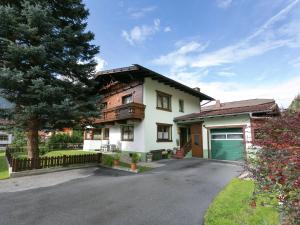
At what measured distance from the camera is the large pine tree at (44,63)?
8891mm

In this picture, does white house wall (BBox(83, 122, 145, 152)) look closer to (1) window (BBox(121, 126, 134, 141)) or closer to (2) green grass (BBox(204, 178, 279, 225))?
(1) window (BBox(121, 126, 134, 141))

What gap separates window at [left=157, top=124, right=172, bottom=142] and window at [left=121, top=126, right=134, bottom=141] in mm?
2390

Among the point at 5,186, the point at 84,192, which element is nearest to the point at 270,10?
the point at 84,192

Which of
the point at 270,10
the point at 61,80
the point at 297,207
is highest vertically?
the point at 270,10

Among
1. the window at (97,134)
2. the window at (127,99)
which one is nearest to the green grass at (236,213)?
the window at (127,99)

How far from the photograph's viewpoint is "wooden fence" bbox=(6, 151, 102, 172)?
9.20 m

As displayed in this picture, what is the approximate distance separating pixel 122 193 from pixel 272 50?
14.8 metres

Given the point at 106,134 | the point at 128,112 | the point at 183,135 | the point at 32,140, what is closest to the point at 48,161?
the point at 32,140

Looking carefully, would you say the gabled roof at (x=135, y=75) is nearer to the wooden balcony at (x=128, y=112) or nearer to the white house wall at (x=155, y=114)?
the white house wall at (x=155, y=114)

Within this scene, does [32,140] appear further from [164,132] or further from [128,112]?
[164,132]

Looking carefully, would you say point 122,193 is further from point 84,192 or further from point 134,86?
point 134,86

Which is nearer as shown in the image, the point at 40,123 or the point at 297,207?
the point at 297,207

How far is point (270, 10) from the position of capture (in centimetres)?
1066

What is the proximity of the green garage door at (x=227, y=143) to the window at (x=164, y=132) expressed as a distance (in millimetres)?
3827
